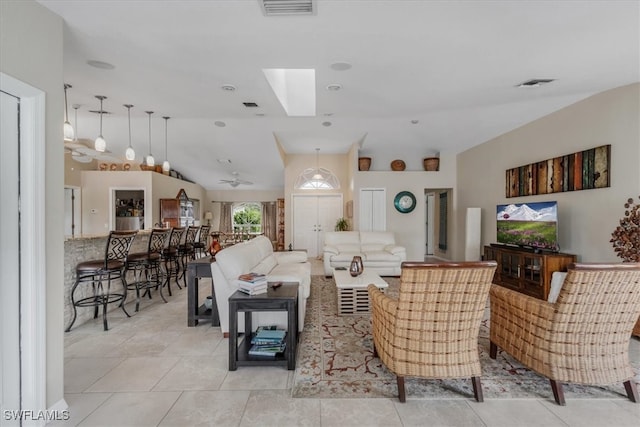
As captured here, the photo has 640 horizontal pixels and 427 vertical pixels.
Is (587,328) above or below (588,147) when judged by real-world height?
below

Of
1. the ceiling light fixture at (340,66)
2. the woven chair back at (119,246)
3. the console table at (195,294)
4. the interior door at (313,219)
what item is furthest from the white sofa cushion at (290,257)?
the interior door at (313,219)

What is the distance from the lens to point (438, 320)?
2.02 m

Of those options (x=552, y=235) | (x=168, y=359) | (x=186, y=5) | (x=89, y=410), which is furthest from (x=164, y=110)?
(x=552, y=235)

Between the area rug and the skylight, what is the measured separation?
3.29 m

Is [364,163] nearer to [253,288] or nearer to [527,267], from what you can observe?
[527,267]

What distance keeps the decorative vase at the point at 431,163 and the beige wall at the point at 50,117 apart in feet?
22.8

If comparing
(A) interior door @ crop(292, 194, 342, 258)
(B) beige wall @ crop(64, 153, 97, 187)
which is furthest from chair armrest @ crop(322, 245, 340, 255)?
(B) beige wall @ crop(64, 153, 97, 187)

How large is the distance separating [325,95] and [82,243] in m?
3.42

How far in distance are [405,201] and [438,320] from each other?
5.76m

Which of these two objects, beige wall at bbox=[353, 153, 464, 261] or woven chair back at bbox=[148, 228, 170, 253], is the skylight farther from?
beige wall at bbox=[353, 153, 464, 261]

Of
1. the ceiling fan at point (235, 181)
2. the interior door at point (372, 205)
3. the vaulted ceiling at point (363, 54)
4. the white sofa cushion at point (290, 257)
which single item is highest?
the vaulted ceiling at point (363, 54)

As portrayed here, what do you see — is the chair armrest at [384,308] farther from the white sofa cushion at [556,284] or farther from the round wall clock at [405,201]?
the round wall clock at [405,201]

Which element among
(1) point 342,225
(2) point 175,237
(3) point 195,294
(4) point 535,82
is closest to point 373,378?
(3) point 195,294

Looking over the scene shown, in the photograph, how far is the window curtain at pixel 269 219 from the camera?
12.4m
